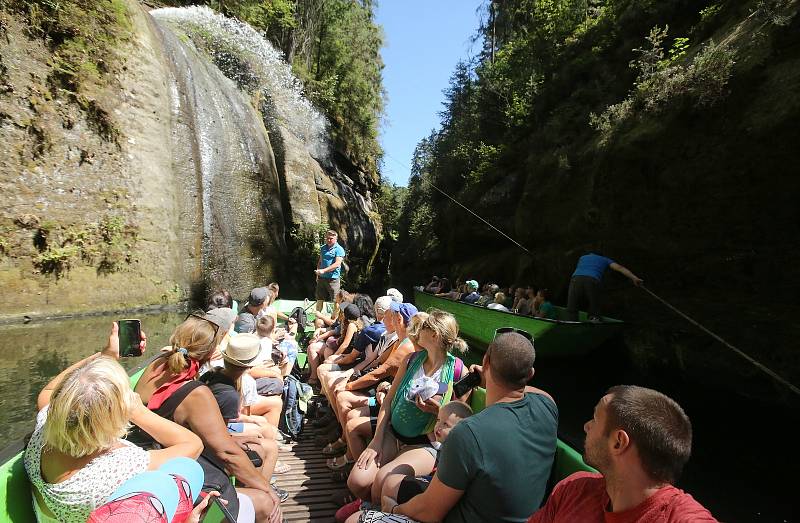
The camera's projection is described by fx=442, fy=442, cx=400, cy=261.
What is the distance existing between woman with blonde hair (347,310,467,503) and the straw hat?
98 cm

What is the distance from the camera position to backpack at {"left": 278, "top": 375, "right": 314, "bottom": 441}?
4312 millimetres

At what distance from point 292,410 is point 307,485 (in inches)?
38.6

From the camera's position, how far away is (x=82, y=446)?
1.51 m

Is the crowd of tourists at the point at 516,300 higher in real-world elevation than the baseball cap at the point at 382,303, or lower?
lower

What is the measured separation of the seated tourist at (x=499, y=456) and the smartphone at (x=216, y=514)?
78cm

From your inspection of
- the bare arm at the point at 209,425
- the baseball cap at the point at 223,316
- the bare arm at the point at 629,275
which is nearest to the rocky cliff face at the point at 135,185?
the baseball cap at the point at 223,316

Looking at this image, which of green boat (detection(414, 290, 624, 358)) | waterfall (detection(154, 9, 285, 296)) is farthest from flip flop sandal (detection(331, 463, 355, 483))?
waterfall (detection(154, 9, 285, 296))

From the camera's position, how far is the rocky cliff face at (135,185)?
8.30 metres

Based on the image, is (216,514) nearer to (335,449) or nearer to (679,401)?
(335,449)

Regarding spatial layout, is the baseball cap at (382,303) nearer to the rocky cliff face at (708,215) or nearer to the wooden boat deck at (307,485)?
the wooden boat deck at (307,485)

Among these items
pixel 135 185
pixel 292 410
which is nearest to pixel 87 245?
pixel 135 185

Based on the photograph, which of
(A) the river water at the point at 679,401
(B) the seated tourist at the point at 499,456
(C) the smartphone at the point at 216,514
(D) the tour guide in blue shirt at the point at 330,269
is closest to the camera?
(B) the seated tourist at the point at 499,456

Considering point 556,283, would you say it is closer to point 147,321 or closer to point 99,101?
point 147,321

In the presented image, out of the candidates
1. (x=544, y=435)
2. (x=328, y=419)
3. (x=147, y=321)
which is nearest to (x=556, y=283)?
(x=328, y=419)
